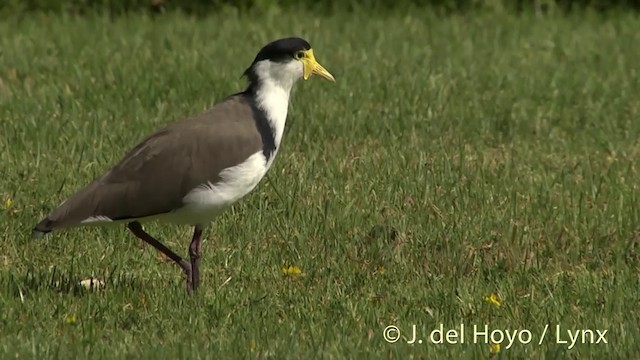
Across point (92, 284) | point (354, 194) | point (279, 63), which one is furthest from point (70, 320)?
point (354, 194)

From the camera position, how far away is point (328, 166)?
9.70m

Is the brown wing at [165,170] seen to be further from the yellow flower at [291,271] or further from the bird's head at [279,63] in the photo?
the yellow flower at [291,271]

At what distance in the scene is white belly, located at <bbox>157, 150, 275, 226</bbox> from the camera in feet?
23.6

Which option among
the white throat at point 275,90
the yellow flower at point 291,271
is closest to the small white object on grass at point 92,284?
the yellow flower at point 291,271

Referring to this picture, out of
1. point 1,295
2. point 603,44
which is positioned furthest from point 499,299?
point 603,44

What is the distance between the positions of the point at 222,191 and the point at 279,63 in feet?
2.80

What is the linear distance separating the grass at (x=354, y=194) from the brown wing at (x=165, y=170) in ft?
1.48

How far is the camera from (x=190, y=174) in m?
7.21

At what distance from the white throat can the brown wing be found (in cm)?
12

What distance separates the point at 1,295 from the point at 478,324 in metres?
2.40

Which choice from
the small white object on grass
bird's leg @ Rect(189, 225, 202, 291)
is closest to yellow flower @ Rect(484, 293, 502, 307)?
bird's leg @ Rect(189, 225, 202, 291)

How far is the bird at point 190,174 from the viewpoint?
713 cm

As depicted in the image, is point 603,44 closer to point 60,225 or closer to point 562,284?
point 562,284

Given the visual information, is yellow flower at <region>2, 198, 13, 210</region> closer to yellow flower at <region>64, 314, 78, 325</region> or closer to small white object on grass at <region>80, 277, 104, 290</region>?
small white object on grass at <region>80, 277, 104, 290</region>
